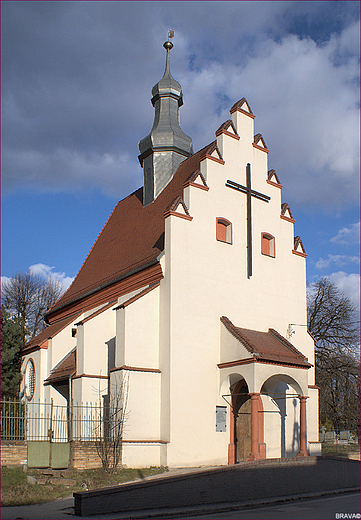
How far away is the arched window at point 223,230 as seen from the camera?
20156mm

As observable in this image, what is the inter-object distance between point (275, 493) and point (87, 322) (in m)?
8.53

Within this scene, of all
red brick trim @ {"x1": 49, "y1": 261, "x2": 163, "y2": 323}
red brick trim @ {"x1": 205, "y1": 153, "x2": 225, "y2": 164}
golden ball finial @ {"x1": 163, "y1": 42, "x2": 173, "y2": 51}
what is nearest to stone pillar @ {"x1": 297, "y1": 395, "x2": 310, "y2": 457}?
red brick trim @ {"x1": 49, "y1": 261, "x2": 163, "y2": 323}

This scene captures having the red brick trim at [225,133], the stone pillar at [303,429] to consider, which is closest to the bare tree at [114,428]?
the stone pillar at [303,429]

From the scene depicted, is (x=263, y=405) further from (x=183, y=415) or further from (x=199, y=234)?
(x=199, y=234)

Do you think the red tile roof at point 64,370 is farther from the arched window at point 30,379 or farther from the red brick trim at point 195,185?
the red brick trim at point 195,185

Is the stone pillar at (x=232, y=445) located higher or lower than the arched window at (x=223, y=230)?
lower

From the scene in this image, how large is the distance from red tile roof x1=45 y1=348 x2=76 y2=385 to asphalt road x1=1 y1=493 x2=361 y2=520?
7.93 m

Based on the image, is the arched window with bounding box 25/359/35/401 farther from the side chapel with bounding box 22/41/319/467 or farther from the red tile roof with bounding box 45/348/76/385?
the red tile roof with bounding box 45/348/76/385

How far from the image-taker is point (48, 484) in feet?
44.9

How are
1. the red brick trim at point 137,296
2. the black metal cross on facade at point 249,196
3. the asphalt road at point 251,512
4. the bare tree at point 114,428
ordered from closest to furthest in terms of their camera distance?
the asphalt road at point 251,512 < the bare tree at point 114,428 < the red brick trim at point 137,296 < the black metal cross on facade at point 249,196

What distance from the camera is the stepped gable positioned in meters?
21.1

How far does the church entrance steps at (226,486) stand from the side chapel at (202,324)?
65.0 inches

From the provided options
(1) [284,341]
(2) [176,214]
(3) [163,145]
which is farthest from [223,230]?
(3) [163,145]

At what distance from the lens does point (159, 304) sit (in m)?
18.4
